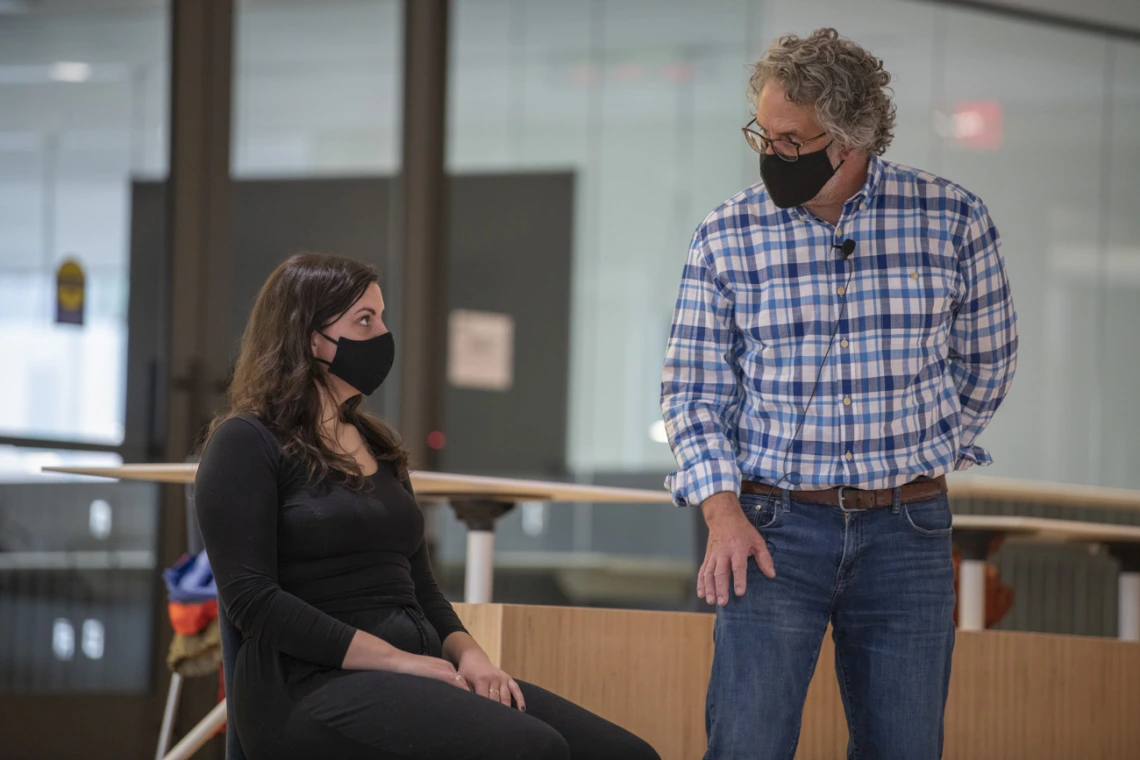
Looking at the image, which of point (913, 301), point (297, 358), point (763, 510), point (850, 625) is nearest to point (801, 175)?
point (913, 301)

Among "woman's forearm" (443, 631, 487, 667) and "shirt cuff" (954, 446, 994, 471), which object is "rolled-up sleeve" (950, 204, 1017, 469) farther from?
"woman's forearm" (443, 631, 487, 667)

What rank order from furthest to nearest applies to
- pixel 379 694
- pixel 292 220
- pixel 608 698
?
pixel 292 220
pixel 608 698
pixel 379 694

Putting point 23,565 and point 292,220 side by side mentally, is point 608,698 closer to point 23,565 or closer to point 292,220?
point 23,565

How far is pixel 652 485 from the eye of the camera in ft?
16.1

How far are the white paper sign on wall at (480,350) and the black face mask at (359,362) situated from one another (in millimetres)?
2808

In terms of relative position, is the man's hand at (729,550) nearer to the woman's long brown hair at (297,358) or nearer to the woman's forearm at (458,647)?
the woman's forearm at (458,647)

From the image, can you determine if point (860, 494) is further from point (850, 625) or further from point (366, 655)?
point (366, 655)

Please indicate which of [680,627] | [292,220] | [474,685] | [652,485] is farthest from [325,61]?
[474,685]

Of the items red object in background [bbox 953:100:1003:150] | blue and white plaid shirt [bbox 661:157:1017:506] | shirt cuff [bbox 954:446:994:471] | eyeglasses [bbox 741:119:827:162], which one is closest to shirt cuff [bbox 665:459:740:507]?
blue and white plaid shirt [bbox 661:157:1017:506]

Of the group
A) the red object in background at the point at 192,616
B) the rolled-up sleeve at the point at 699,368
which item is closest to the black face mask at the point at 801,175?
the rolled-up sleeve at the point at 699,368

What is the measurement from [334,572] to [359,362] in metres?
0.35

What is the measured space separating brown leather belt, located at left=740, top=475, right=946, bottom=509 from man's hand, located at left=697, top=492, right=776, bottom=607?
2.3 inches

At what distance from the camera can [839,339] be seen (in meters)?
1.89

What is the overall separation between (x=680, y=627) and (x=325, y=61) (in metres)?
2.96
